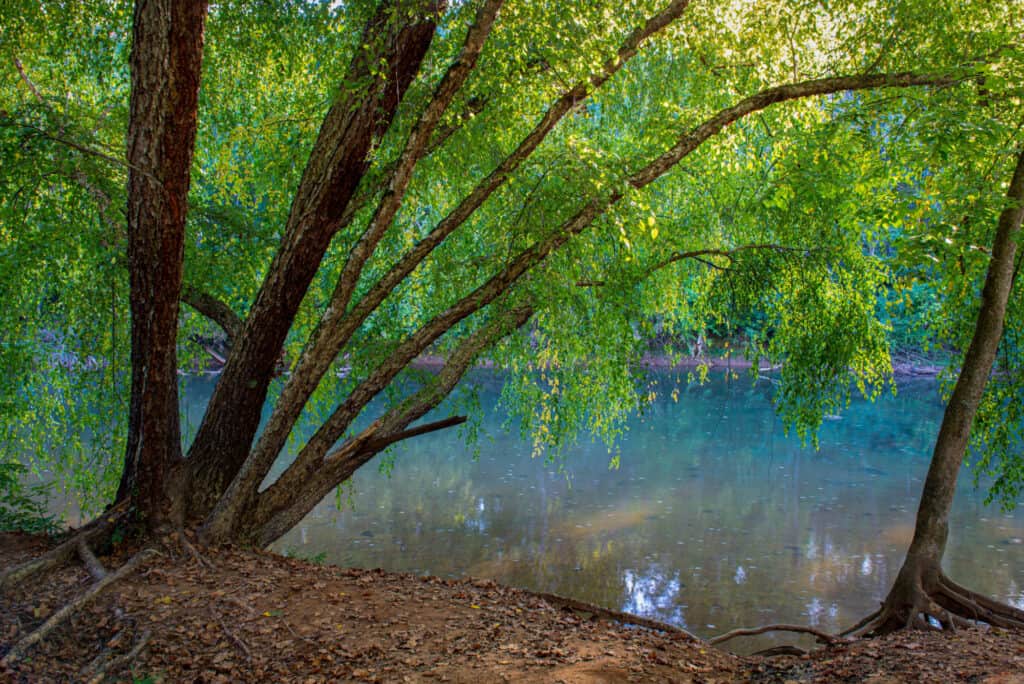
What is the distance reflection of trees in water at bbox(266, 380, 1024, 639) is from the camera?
24.8 ft

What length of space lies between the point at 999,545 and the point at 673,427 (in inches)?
294

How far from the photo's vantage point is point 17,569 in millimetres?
4371

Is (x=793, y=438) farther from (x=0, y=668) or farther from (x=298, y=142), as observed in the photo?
(x=0, y=668)

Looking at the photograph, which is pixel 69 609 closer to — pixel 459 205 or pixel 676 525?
pixel 459 205

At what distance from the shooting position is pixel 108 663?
3574 millimetres

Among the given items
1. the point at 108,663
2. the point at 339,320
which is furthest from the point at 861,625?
the point at 108,663

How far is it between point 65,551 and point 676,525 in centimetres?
678

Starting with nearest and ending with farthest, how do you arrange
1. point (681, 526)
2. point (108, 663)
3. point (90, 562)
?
point (108, 663)
point (90, 562)
point (681, 526)

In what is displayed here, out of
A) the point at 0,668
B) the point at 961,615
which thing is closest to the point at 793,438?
the point at 961,615

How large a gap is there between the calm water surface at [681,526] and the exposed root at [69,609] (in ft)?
7.02

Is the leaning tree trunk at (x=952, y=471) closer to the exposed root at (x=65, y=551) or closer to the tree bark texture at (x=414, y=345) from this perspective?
the tree bark texture at (x=414, y=345)

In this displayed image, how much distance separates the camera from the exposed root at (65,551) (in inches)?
170

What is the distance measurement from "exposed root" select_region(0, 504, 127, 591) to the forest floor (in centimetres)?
7

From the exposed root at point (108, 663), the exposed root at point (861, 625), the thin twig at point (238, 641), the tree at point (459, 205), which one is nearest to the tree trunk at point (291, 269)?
the tree at point (459, 205)
